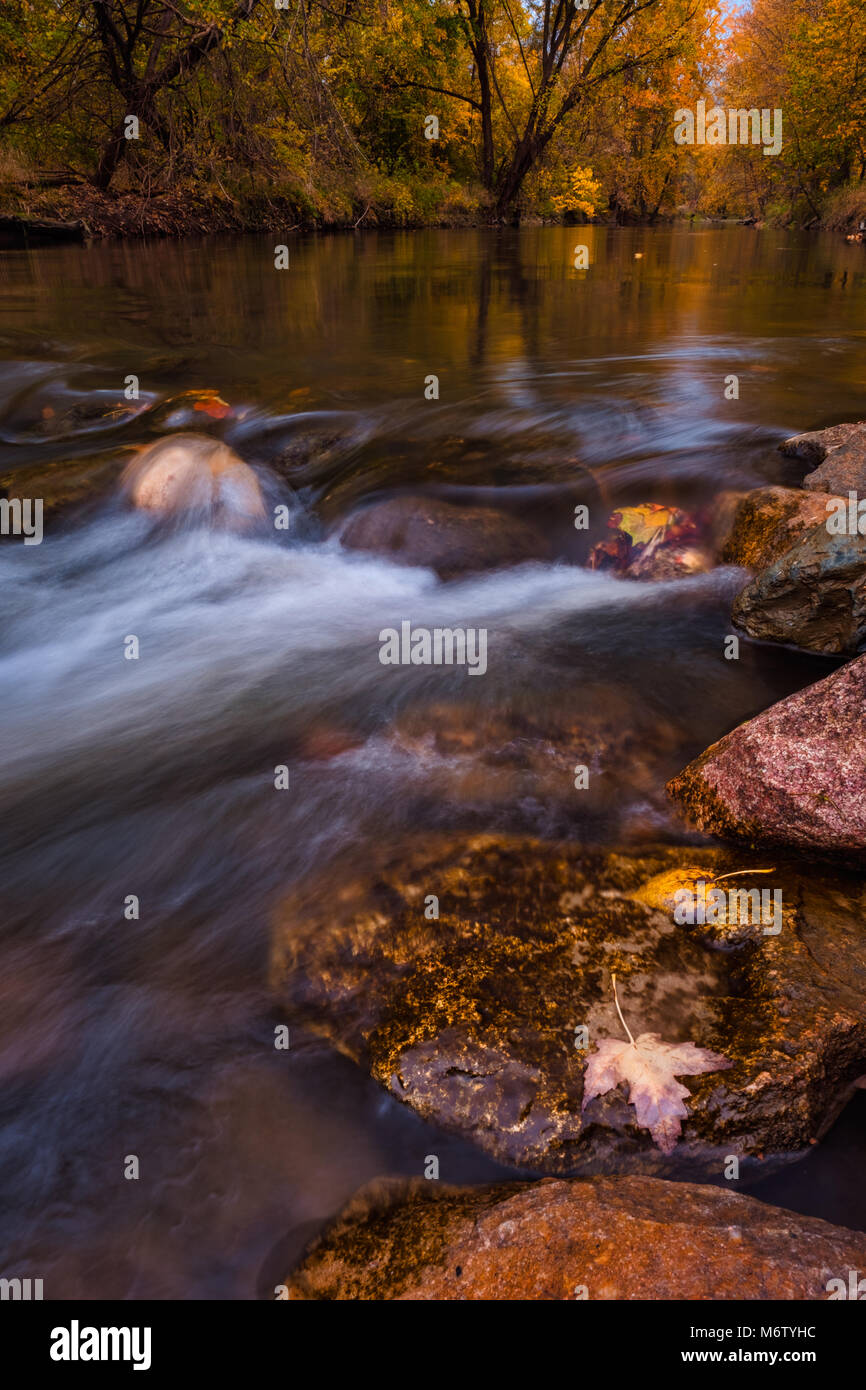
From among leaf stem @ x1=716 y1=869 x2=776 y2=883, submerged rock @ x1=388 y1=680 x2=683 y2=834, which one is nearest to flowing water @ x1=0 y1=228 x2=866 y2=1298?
submerged rock @ x1=388 y1=680 x2=683 y2=834

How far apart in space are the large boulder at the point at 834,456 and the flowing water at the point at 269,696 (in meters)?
0.24

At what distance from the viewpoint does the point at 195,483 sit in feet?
21.9

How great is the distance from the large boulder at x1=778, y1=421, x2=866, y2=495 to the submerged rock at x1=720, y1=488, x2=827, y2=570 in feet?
0.67

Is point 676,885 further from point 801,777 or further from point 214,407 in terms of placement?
point 214,407

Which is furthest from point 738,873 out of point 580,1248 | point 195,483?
point 195,483

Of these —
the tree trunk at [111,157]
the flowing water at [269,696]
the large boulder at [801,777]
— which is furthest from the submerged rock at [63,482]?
the tree trunk at [111,157]

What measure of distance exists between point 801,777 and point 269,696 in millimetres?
3125

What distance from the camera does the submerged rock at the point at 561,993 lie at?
2.09m

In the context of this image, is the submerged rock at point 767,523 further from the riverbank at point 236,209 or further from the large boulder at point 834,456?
the riverbank at point 236,209

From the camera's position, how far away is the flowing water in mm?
2168

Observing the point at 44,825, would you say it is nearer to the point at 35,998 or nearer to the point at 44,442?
the point at 35,998

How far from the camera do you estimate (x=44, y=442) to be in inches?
297

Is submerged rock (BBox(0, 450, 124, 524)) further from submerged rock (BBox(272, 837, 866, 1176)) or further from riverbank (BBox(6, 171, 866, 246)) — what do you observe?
riverbank (BBox(6, 171, 866, 246))
